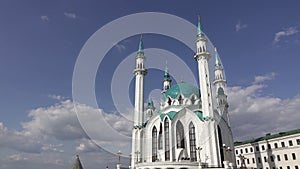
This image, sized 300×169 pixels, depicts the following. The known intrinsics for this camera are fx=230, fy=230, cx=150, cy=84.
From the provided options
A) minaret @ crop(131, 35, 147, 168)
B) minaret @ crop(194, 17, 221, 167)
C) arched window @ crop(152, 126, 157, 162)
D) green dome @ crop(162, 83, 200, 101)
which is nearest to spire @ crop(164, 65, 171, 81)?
green dome @ crop(162, 83, 200, 101)

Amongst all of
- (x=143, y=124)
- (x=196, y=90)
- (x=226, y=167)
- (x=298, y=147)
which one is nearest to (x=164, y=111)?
(x=143, y=124)

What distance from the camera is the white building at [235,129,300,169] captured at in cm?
4769

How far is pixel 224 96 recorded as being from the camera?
55.8 meters

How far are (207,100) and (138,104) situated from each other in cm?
1622

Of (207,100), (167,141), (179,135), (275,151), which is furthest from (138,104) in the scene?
(275,151)

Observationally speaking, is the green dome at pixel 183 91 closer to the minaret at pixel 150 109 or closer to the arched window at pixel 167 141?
the minaret at pixel 150 109

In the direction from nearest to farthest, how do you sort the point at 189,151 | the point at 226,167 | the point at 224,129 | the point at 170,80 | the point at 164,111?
the point at 226,167 → the point at 189,151 → the point at 224,129 → the point at 164,111 → the point at 170,80

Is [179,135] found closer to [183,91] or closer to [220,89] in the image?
[183,91]

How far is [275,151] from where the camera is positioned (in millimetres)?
51594

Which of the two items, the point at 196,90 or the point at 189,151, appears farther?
the point at 196,90

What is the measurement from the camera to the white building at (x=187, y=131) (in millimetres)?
41062

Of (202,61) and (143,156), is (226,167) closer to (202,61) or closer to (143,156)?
(143,156)

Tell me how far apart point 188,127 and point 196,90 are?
1269 centimetres

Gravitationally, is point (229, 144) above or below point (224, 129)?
below
